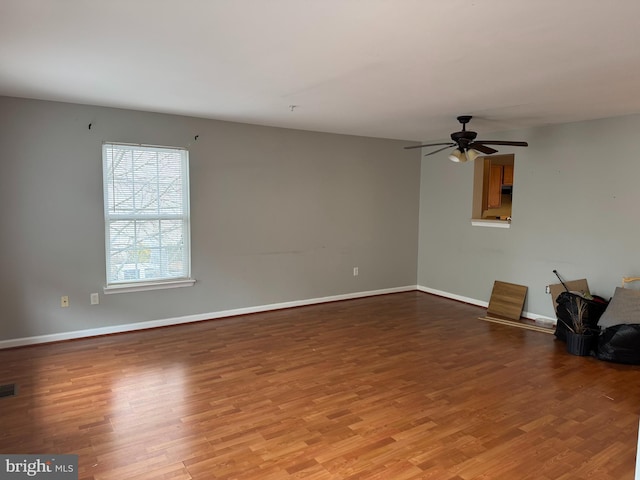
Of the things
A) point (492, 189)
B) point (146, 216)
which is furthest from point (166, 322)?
point (492, 189)

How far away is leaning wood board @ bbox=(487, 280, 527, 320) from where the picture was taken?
5145 mm

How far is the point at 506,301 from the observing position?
5.28 metres

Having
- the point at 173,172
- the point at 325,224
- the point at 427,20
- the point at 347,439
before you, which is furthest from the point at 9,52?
the point at 325,224

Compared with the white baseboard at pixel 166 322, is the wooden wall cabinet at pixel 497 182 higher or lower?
higher

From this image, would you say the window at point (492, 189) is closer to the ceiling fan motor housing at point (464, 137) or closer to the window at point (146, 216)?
the ceiling fan motor housing at point (464, 137)

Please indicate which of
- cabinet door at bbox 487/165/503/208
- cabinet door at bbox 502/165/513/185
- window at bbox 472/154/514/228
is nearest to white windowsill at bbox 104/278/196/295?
window at bbox 472/154/514/228

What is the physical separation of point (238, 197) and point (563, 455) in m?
3.90

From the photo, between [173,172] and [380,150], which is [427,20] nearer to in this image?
[173,172]

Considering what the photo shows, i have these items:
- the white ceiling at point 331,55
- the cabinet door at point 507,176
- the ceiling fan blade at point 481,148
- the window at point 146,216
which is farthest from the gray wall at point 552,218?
the window at point 146,216

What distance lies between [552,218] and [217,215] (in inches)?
151

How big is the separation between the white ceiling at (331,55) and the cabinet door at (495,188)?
254 centimetres

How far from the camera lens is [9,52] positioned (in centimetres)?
260

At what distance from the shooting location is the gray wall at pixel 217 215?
3951mm

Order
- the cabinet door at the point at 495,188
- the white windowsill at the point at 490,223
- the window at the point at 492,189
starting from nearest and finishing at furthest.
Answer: the white windowsill at the point at 490,223, the window at the point at 492,189, the cabinet door at the point at 495,188
